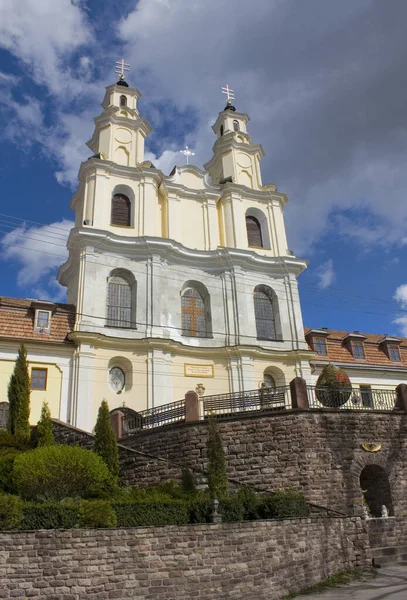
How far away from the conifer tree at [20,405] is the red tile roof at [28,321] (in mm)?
4809

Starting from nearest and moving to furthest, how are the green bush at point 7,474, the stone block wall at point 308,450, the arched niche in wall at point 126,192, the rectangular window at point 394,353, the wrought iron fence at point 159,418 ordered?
the green bush at point 7,474, the stone block wall at point 308,450, the wrought iron fence at point 159,418, the arched niche in wall at point 126,192, the rectangular window at point 394,353

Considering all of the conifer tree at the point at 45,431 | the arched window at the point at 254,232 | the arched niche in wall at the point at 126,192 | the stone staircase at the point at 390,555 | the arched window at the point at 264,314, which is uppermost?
the arched niche in wall at the point at 126,192

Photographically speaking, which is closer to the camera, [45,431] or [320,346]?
[45,431]

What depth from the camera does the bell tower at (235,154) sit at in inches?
1539

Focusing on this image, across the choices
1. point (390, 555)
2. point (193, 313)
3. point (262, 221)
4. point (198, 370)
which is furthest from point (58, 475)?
point (262, 221)

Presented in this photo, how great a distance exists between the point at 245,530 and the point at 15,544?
18.8ft

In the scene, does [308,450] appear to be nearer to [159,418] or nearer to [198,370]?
[159,418]

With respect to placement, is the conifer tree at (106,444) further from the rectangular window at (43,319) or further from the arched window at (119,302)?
the arched window at (119,302)

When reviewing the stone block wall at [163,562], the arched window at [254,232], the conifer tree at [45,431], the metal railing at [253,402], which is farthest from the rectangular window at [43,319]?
the stone block wall at [163,562]

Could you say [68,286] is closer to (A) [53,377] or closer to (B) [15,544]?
(A) [53,377]

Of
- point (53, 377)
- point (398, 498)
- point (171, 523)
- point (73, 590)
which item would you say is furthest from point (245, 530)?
point (53, 377)

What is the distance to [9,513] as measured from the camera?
10.9 meters

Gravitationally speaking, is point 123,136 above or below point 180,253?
above

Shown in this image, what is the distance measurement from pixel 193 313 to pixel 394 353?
15555 mm
